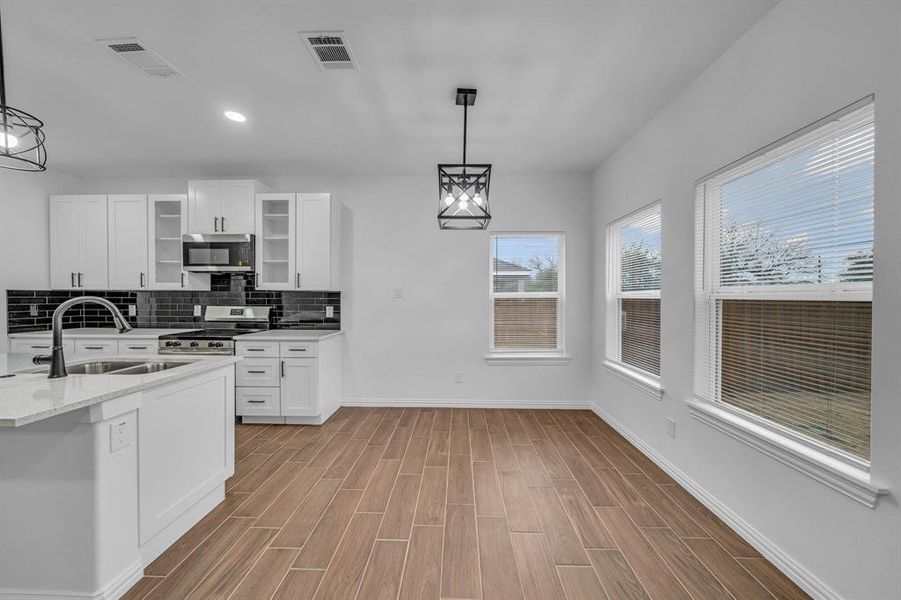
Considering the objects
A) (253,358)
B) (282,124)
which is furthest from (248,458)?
(282,124)

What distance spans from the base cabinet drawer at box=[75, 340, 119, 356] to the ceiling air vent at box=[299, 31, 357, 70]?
140 inches

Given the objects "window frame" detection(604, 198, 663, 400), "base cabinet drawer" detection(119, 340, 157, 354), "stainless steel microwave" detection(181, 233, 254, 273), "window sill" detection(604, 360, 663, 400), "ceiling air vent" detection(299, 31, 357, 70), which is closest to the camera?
"ceiling air vent" detection(299, 31, 357, 70)

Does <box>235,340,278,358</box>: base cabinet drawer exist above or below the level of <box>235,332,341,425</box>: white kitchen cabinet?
above

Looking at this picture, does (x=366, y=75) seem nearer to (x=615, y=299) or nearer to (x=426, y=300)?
(x=426, y=300)

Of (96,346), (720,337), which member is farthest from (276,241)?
(720,337)

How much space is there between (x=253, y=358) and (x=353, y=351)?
42.0 inches

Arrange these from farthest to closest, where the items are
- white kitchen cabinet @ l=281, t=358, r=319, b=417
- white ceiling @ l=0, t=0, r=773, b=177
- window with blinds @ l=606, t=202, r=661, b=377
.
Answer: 1. white kitchen cabinet @ l=281, t=358, r=319, b=417
2. window with blinds @ l=606, t=202, r=661, b=377
3. white ceiling @ l=0, t=0, r=773, b=177

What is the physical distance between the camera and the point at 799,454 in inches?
69.6

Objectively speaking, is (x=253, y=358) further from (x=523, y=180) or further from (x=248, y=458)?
(x=523, y=180)

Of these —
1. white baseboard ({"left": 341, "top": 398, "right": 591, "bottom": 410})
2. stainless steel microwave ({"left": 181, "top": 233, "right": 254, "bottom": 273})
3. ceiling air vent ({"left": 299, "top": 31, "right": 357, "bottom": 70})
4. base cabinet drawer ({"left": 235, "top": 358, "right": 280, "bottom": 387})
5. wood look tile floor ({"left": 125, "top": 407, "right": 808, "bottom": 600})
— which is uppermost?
ceiling air vent ({"left": 299, "top": 31, "right": 357, "bottom": 70})

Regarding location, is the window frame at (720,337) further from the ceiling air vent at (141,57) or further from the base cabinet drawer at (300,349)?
the ceiling air vent at (141,57)

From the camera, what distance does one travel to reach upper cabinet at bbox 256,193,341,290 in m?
4.26

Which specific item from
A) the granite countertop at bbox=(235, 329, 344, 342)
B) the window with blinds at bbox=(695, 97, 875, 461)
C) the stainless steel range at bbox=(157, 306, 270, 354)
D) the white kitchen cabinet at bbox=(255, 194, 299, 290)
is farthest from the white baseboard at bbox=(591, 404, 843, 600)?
the stainless steel range at bbox=(157, 306, 270, 354)

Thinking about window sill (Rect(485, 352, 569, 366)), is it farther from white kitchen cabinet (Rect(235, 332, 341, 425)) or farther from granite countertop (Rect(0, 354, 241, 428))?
granite countertop (Rect(0, 354, 241, 428))
